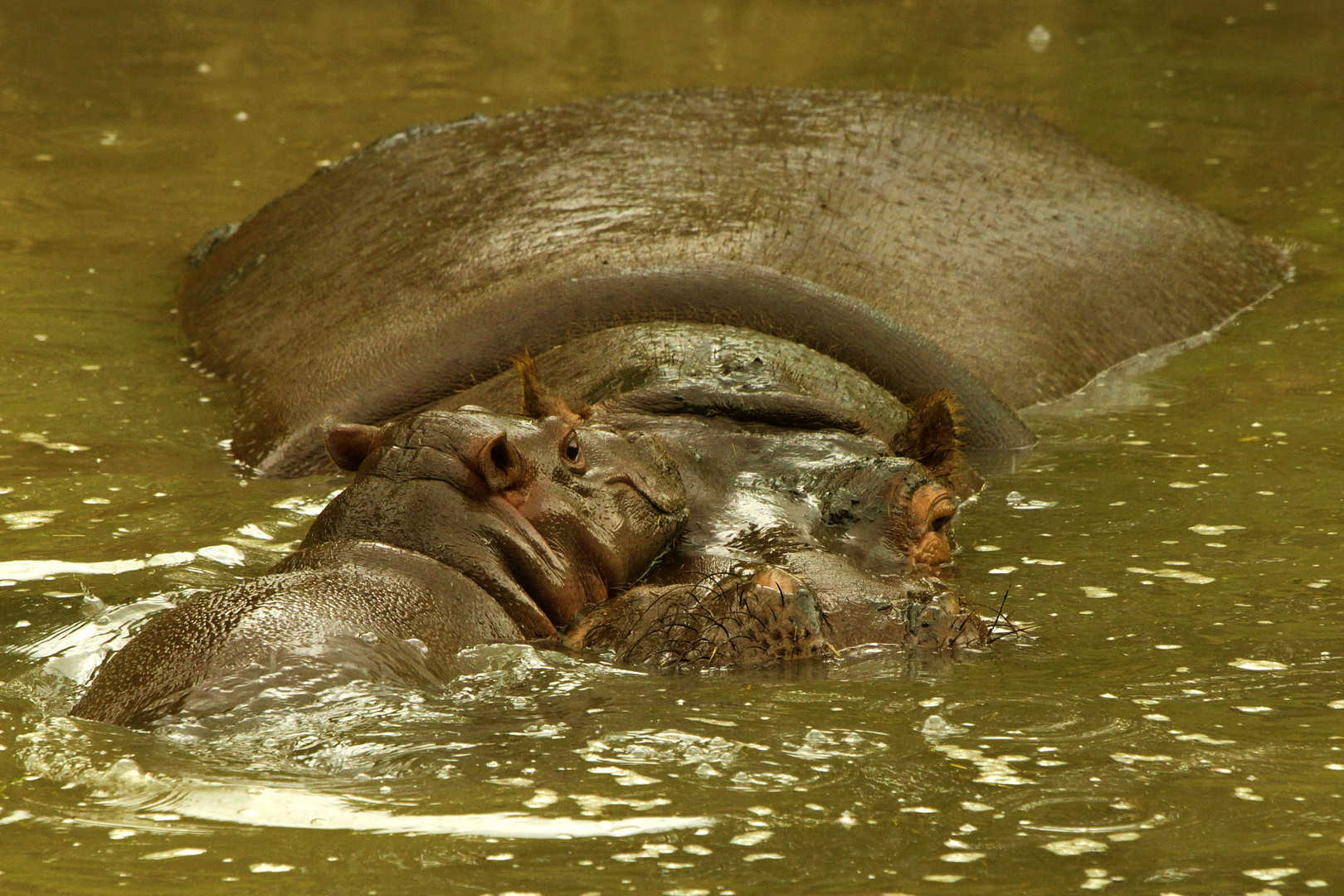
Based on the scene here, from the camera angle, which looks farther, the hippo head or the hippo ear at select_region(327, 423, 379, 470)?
the hippo ear at select_region(327, 423, 379, 470)

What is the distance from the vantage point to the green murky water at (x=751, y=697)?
294cm

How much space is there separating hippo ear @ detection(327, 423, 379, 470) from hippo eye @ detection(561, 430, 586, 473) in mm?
459

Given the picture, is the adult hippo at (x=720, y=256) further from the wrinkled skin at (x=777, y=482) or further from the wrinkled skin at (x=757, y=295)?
the wrinkled skin at (x=777, y=482)

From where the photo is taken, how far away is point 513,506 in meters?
4.06

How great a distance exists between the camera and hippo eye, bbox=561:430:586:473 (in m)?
4.22

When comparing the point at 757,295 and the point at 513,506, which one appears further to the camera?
the point at 757,295

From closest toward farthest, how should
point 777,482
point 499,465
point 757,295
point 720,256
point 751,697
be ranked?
1. point 751,697
2. point 499,465
3. point 777,482
4. point 757,295
5. point 720,256

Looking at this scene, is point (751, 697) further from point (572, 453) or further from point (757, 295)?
point (757, 295)

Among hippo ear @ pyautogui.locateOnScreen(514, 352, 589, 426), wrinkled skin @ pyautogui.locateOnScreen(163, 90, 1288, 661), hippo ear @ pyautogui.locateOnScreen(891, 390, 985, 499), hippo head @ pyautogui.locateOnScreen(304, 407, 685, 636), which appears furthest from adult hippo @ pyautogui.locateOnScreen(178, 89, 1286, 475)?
hippo head @ pyautogui.locateOnScreen(304, 407, 685, 636)

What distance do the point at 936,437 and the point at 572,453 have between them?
4.29 ft

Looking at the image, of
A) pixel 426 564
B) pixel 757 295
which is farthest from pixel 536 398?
pixel 757 295

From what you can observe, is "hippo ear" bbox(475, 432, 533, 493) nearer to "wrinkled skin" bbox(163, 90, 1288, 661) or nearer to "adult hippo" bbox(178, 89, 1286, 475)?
"wrinkled skin" bbox(163, 90, 1288, 661)

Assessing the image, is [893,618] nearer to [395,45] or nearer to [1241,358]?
[1241,358]

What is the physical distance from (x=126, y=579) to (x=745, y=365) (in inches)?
71.9
